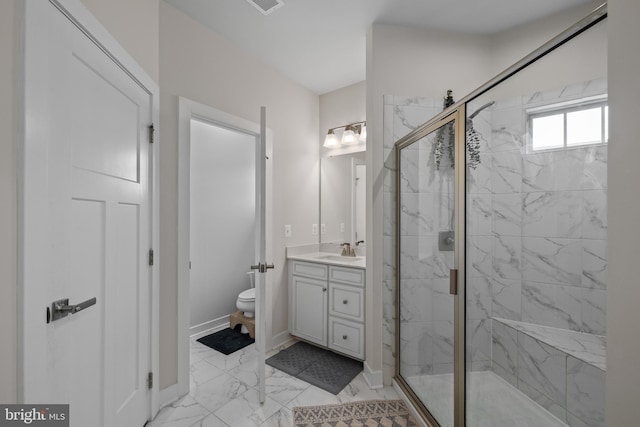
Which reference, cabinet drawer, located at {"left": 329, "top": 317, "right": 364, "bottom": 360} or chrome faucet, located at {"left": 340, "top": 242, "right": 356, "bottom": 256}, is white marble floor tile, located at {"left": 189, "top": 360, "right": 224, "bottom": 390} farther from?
chrome faucet, located at {"left": 340, "top": 242, "right": 356, "bottom": 256}

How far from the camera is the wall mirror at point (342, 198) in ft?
8.89

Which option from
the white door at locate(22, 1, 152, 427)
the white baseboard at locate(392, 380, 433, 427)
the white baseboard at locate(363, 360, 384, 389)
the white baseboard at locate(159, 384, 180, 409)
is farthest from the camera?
the white baseboard at locate(363, 360, 384, 389)

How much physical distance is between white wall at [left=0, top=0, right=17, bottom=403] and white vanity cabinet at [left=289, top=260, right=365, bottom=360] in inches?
76.2

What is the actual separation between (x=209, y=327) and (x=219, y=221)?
1.22 meters

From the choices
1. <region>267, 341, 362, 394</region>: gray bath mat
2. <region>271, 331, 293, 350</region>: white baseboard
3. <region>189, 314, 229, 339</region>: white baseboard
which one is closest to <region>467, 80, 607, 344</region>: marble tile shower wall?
<region>267, 341, 362, 394</region>: gray bath mat

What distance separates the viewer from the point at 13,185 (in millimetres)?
809

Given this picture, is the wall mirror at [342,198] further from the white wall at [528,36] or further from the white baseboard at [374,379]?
the white wall at [528,36]

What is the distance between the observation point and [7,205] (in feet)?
2.58

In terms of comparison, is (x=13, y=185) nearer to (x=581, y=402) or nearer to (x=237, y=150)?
(x=581, y=402)

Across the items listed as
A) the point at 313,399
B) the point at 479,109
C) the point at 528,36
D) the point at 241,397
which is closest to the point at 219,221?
the point at 241,397

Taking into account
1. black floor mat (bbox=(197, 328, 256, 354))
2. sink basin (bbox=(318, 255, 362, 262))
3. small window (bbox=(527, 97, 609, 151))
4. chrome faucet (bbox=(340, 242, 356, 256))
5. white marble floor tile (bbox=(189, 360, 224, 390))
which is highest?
small window (bbox=(527, 97, 609, 151))

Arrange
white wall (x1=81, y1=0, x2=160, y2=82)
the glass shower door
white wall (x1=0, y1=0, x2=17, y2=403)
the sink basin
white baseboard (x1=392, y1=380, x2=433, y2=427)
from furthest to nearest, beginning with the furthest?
the sink basin < white baseboard (x1=392, y1=380, x2=433, y2=427) < the glass shower door < white wall (x1=81, y1=0, x2=160, y2=82) < white wall (x1=0, y1=0, x2=17, y2=403)

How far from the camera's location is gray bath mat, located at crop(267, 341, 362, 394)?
207 cm

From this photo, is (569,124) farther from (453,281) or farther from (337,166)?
(337,166)
